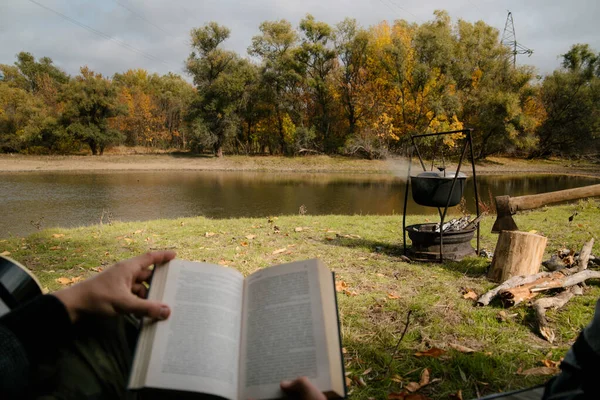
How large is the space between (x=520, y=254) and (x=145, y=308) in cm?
408

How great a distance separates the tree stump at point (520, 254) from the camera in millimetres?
4145

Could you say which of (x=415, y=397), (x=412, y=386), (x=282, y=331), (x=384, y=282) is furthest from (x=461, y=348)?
(x=282, y=331)

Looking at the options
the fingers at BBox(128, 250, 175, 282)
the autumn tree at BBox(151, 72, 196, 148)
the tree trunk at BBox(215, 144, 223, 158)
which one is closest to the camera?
the fingers at BBox(128, 250, 175, 282)

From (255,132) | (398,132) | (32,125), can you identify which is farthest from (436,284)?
(32,125)

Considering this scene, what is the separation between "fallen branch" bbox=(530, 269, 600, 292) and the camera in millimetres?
3735

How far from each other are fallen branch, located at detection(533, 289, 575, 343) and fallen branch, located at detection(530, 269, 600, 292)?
0.26ft

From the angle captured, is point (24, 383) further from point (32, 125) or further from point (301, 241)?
point (32, 125)

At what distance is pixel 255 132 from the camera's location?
125 feet

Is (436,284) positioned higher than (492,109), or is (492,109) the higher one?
(492,109)

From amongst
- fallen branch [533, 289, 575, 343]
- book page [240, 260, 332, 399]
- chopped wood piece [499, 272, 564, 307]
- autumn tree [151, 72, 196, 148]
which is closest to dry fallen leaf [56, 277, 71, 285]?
book page [240, 260, 332, 399]

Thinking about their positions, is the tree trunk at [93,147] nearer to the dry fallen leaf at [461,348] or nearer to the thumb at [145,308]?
the dry fallen leaf at [461,348]

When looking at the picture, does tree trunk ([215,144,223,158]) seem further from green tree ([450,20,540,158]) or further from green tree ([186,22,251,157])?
green tree ([450,20,540,158])

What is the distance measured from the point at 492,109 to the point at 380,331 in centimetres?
3517

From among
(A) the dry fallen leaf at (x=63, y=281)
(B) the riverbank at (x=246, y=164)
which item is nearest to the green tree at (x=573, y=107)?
(B) the riverbank at (x=246, y=164)
